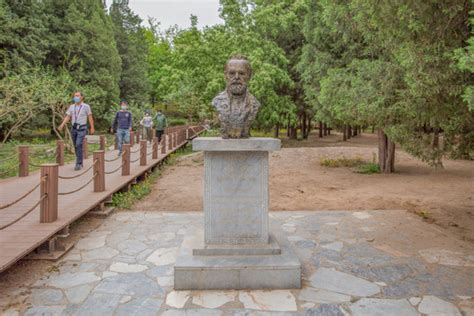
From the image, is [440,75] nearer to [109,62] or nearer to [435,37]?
[435,37]

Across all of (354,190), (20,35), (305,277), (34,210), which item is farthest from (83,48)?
(305,277)

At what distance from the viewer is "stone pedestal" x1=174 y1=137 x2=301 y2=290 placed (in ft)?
13.1

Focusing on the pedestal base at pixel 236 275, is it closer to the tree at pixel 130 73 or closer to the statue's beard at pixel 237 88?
the statue's beard at pixel 237 88

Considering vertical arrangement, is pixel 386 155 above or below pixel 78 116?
below

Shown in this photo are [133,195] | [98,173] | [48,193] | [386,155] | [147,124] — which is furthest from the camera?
[147,124]

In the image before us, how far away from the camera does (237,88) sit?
4445mm

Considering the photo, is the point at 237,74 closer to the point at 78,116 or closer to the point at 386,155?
the point at 78,116

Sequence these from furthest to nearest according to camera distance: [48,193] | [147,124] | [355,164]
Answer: [147,124], [355,164], [48,193]

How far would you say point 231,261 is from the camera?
162 inches

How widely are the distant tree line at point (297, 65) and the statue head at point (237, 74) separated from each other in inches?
69.7

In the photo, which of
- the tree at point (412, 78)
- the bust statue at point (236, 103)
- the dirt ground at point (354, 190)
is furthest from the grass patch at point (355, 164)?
the bust statue at point (236, 103)

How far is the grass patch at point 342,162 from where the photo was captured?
14.7 metres

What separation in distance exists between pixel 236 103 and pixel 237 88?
20cm

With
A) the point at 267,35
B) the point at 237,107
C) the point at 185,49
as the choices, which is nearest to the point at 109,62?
the point at 185,49
